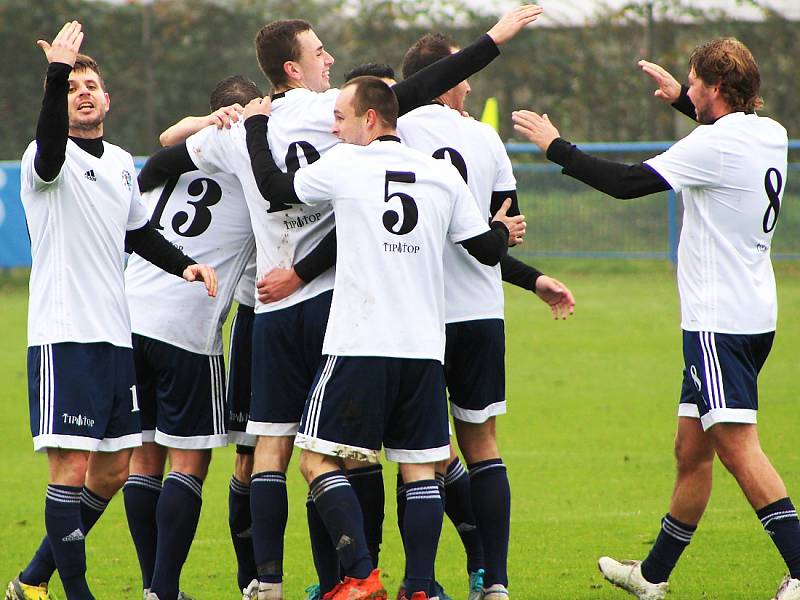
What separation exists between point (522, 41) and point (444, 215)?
797 inches

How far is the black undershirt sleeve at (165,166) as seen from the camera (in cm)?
552

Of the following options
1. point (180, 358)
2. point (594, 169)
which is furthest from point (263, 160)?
point (594, 169)

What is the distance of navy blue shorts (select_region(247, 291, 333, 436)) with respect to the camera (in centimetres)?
522

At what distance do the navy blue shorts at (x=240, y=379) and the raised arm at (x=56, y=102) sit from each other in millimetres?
1162

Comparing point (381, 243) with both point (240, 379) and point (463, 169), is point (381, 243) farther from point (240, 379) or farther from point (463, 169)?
point (240, 379)

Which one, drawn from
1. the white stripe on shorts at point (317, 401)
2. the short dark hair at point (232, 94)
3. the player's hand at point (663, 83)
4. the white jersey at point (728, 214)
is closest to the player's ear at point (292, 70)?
the short dark hair at point (232, 94)

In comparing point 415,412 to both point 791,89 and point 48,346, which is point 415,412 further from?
point 791,89

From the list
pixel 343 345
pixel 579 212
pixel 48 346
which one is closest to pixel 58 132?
pixel 48 346

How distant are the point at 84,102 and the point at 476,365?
2.00 m

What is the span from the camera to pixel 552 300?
544 centimetres

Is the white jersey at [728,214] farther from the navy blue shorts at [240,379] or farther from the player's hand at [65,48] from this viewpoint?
the player's hand at [65,48]

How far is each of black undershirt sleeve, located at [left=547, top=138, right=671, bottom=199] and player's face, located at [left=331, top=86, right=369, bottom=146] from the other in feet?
3.04

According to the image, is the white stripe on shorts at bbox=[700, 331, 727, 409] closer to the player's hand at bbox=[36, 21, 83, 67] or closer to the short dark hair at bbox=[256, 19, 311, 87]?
the short dark hair at bbox=[256, 19, 311, 87]

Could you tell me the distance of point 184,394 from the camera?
552 cm
